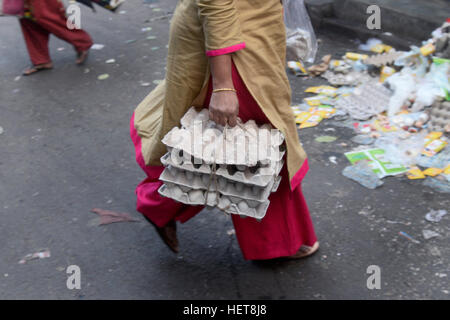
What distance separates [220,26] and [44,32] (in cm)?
405

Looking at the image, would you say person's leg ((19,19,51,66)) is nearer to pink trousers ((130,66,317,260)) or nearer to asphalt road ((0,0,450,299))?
asphalt road ((0,0,450,299))

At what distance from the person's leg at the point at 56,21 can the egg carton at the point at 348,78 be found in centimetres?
266

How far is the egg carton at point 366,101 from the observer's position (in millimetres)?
4074

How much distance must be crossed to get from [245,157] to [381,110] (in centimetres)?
241

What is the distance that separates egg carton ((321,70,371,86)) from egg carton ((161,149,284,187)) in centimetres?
274

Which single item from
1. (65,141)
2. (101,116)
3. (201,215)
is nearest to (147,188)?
(201,215)

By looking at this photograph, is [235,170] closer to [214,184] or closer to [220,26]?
[214,184]

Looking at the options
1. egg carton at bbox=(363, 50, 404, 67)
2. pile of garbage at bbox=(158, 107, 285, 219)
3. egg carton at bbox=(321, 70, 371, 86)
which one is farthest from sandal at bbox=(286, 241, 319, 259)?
egg carton at bbox=(363, 50, 404, 67)

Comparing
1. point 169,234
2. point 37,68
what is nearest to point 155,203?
point 169,234

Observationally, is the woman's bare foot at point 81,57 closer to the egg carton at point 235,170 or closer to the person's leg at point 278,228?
the person's leg at point 278,228

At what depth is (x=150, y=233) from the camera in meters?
3.03

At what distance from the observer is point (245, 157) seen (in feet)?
6.48

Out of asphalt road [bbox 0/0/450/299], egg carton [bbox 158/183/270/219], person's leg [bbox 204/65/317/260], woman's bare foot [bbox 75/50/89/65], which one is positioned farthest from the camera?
woman's bare foot [bbox 75/50/89/65]

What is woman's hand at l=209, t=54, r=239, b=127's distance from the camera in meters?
2.02
